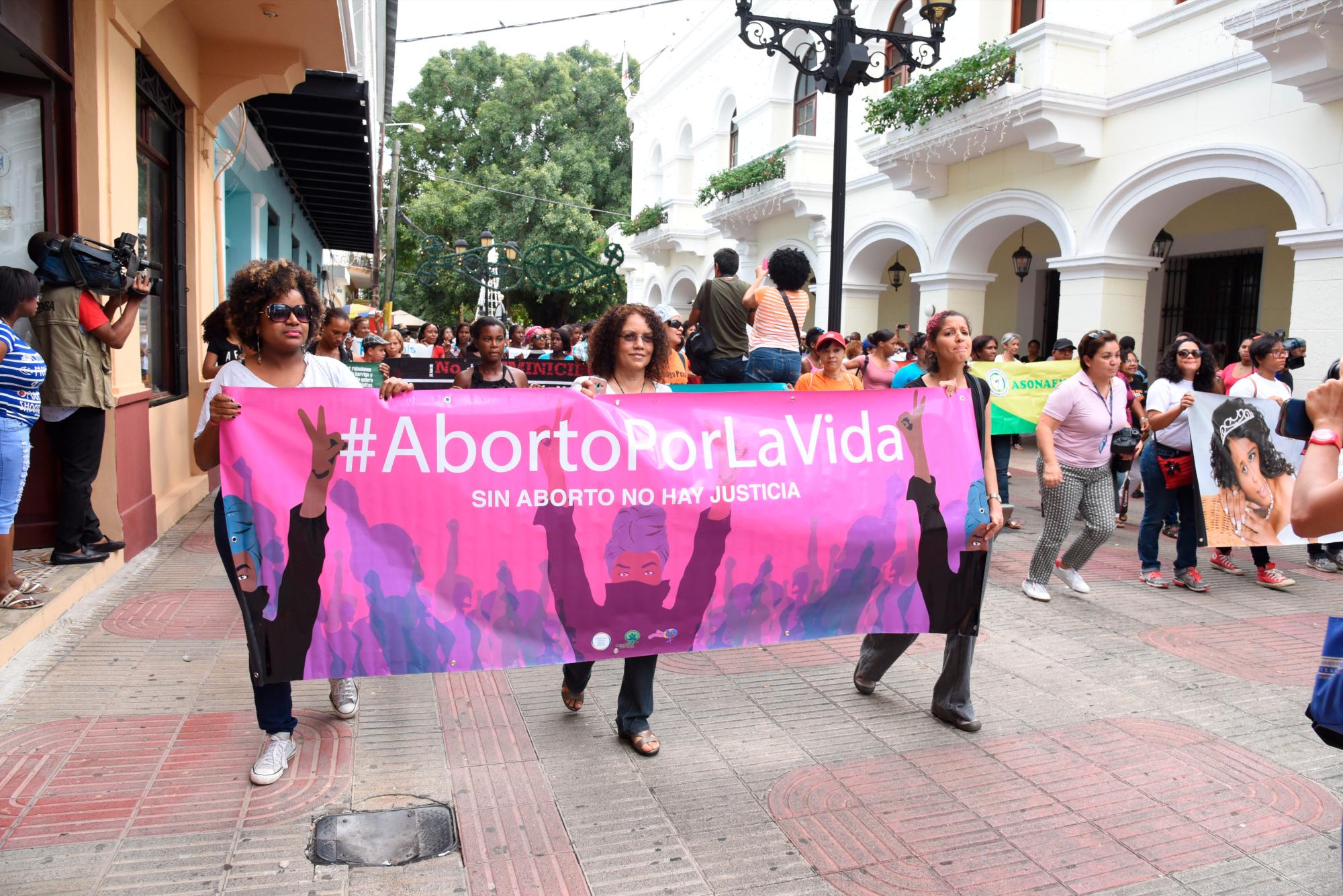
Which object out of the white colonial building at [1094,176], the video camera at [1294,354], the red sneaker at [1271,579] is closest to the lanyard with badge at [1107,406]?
the red sneaker at [1271,579]

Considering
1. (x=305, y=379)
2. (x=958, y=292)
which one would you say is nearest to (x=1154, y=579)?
(x=305, y=379)

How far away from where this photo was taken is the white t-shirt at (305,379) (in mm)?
3420

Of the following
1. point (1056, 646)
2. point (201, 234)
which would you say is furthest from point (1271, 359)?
point (201, 234)

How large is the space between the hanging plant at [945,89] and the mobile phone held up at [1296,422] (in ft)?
37.9

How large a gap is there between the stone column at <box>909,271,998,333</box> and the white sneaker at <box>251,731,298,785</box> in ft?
42.3

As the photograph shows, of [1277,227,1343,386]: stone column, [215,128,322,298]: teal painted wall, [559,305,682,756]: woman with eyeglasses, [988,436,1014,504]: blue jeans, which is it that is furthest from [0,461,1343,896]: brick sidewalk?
[215,128,322,298]: teal painted wall

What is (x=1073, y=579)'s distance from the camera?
6531mm

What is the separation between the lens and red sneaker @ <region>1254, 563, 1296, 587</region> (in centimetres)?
681

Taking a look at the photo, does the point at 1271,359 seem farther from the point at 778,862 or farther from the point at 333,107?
the point at 333,107

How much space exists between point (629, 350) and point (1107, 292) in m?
10.4

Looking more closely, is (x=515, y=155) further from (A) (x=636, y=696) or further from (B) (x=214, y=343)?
(A) (x=636, y=696)

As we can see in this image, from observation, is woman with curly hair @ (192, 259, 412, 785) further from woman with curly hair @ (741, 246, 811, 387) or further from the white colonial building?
the white colonial building

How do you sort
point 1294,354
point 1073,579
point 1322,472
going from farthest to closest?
1. point 1294,354
2. point 1073,579
3. point 1322,472

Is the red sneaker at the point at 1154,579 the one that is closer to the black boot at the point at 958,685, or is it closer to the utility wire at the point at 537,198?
the black boot at the point at 958,685
